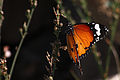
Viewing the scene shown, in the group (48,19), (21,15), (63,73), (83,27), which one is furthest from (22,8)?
(83,27)

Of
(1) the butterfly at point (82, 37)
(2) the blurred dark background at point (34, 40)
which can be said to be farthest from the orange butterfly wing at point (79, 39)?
(2) the blurred dark background at point (34, 40)

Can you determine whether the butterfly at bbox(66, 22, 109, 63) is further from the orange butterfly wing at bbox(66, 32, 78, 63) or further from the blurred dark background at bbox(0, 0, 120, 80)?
the blurred dark background at bbox(0, 0, 120, 80)

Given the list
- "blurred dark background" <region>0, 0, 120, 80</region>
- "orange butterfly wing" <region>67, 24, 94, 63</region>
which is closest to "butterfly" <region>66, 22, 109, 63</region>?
"orange butterfly wing" <region>67, 24, 94, 63</region>

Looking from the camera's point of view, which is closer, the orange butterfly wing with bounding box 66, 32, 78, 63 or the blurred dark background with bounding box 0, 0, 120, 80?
the orange butterfly wing with bounding box 66, 32, 78, 63

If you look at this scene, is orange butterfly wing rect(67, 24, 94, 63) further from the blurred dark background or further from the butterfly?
the blurred dark background

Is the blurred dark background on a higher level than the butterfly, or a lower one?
lower

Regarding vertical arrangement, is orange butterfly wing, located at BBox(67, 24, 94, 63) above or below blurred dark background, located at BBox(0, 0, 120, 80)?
above

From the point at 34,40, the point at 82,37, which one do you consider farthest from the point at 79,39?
the point at 34,40

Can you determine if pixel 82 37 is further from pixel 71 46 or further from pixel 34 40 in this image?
pixel 34 40
